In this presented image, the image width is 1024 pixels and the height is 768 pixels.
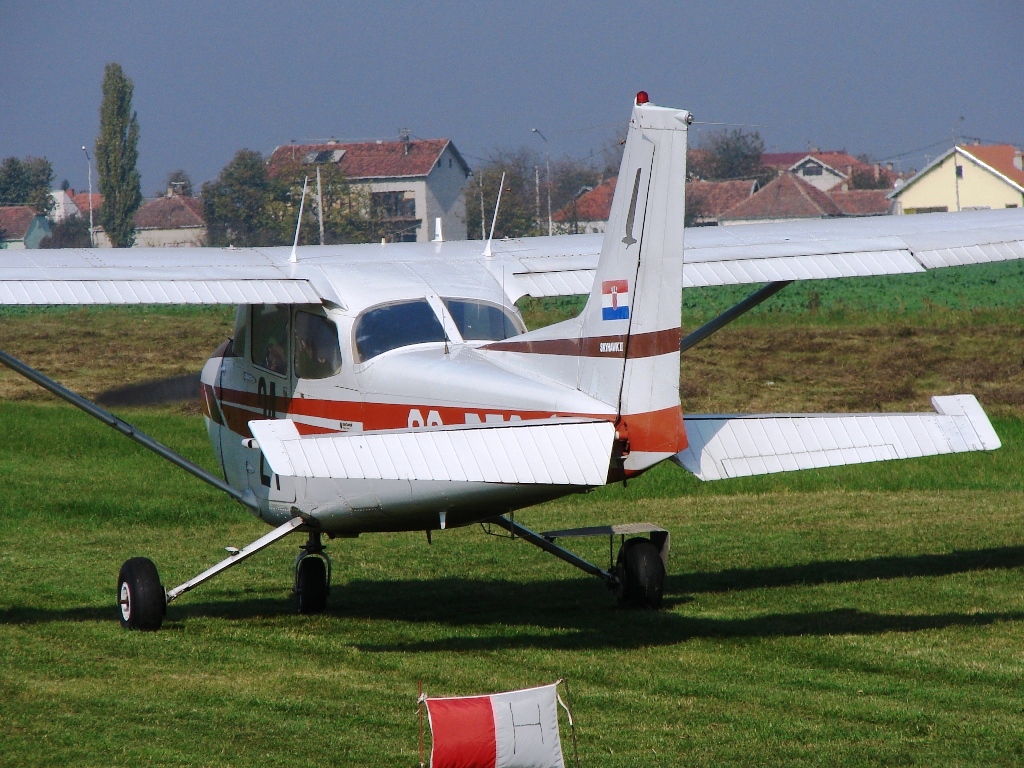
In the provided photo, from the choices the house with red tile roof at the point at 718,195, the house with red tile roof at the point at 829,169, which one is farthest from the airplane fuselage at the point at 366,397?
the house with red tile roof at the point at 829,169

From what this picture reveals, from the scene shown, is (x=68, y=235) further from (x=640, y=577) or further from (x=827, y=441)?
(x=827, y=441)

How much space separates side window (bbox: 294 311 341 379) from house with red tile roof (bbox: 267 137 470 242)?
12.0 meters

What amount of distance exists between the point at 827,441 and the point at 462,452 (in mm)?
2274

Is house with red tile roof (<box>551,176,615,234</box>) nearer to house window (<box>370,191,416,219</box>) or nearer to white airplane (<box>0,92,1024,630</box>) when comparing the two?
house window (<box>370,191,416,219</box>)

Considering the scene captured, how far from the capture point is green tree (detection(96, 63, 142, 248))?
64188mm

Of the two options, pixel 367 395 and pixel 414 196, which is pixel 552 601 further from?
pixel 414 196

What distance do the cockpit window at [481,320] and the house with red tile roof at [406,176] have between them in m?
12.4

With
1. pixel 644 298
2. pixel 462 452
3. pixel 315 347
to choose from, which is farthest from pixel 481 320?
pixel 462 452

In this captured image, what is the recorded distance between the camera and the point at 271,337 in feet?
30.7

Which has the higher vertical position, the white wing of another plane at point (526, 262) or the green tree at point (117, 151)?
the green tree at point (117, 151)

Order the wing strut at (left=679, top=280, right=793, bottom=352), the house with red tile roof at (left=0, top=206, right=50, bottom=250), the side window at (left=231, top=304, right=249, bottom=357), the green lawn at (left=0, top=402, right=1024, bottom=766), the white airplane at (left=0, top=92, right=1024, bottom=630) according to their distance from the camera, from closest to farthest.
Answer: the green lawn at (left=0, top=402, right=1024, bottom=766), the white airplane at (left=0, top=92, right=1024, bottom=630), the wing strut at (left=679, top=280, right=793, bottom=352), the side window at (left=231, top=304, right=249, bottom=357), the house with red tile roof at (left=0, top=206, right=50, bottom=250)

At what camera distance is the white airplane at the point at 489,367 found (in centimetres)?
687

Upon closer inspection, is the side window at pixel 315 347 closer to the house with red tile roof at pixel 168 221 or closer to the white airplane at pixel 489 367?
the white airplane at pixel 489 367

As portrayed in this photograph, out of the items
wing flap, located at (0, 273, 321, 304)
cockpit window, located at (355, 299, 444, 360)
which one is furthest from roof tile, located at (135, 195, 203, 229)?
cockpit window, located at (355, 299, 444, 360)
